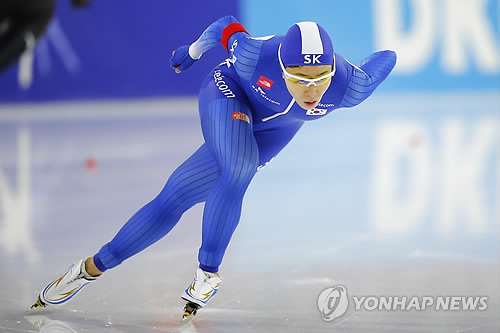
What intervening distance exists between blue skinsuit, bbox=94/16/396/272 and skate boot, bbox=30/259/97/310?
0.29 ft

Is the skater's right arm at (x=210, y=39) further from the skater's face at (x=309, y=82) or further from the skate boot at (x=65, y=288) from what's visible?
the skate boot at (x=65, y=288)

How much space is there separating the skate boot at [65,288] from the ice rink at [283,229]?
0.05 metres

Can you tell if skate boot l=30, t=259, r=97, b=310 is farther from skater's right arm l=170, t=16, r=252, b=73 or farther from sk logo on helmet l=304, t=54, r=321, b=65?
sk logo on helmet l=304, t=54, r=321, b=65

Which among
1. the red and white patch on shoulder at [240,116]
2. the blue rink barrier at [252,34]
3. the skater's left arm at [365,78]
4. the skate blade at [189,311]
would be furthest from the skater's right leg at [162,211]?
the blue rink barrier at [252,34]

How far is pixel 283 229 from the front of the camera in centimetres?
482

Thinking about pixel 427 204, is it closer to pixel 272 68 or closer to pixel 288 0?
pixel 272 68

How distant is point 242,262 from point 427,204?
77.2 inches

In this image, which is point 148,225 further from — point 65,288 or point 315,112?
point 315,112

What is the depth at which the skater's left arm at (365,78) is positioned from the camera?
3.03 m

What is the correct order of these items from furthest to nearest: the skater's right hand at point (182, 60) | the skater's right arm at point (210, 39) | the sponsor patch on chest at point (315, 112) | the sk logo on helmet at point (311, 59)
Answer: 1. the skater's right hand at point (182, 60)
2. the skater's right arm at point (210, 39)
3. the sponsor patch on chest at point (315, 112)
4. the sk logo on helmet at point (311, 59)

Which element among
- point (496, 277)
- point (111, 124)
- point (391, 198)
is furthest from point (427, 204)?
point (111, 124)

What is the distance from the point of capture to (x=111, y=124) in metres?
10.3

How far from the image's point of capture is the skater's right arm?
3.18 m

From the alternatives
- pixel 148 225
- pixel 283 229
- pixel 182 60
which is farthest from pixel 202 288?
pixel 283 229
